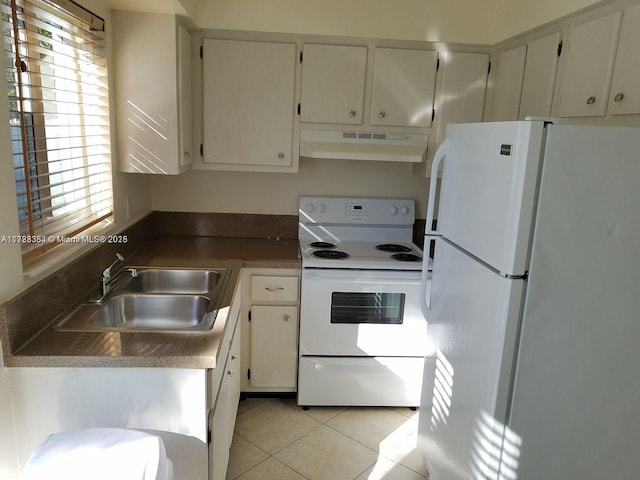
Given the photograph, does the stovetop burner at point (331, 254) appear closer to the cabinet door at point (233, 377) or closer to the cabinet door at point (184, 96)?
the cabinet door at point (233, 377)

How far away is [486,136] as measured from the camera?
1.68 m

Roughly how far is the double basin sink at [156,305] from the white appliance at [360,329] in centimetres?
59

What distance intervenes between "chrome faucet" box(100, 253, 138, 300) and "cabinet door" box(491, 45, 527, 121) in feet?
6.82

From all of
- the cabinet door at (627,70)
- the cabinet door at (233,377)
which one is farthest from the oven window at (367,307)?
the cabinet door at (627,70)

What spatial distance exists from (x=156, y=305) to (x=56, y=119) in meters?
0.83

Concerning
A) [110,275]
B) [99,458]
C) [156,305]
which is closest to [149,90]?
[110,275]

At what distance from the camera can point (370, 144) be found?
9.18 feet

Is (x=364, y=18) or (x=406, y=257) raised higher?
(x=364, y=18)

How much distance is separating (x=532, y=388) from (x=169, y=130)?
1960mm

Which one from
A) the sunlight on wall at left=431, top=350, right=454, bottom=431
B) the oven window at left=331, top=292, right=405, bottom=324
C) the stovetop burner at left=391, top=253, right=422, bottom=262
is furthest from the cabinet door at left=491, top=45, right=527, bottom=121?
the sunlight on wall at left=431, top=350, right=454, bottom=431

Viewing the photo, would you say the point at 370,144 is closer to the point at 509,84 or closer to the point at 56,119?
the point at 509,84

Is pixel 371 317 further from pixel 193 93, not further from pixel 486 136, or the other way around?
pixel 193 93

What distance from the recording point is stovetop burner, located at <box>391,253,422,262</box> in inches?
109

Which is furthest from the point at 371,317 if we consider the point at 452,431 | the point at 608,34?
the point at 608,34
